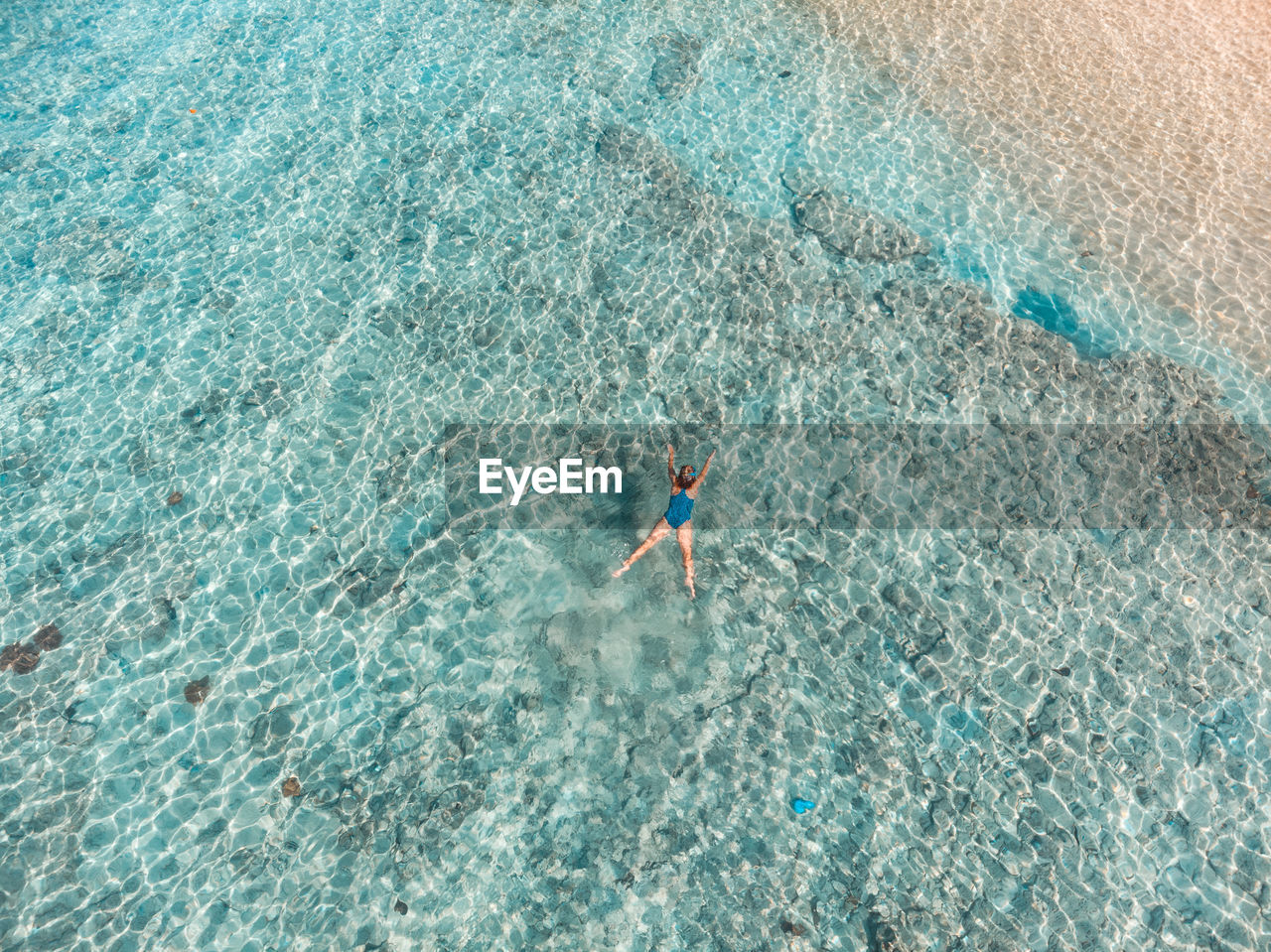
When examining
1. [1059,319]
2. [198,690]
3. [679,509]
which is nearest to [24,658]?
[198,690]

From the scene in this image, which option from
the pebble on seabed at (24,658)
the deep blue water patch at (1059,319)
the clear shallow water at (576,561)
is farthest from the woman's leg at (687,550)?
the pebble on seabed at (24,658)

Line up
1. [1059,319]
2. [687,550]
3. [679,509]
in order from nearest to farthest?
[679,509], [687,550], [1059,319]

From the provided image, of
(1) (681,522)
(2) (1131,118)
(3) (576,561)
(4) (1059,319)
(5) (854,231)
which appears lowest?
(3) (576,561)

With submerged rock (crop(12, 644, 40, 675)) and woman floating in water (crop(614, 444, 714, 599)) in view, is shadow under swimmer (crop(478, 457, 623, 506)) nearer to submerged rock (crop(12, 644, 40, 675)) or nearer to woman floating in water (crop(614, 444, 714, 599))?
woman floating in water (crop(614, 444, 714, 599))

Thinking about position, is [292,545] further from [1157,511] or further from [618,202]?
[1157,511]

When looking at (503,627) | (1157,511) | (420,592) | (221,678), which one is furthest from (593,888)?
(1157,511)

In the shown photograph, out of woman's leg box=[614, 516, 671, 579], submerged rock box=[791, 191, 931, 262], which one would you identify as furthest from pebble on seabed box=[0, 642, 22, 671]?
submerged rock box=[791, 191, 931, 262]

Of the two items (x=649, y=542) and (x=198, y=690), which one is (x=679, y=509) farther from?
(x=198, y=690)

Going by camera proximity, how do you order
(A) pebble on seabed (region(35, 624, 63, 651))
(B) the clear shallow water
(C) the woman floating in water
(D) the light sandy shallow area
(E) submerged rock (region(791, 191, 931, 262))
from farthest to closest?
(E) submerged rock (region(791, 191, 931, 262)), (D) the light sandy shallow area, (C) the woman floating in water, (A) pebble on seabed (region(35, 624, 63, 651)), (B) the clear shallow water
